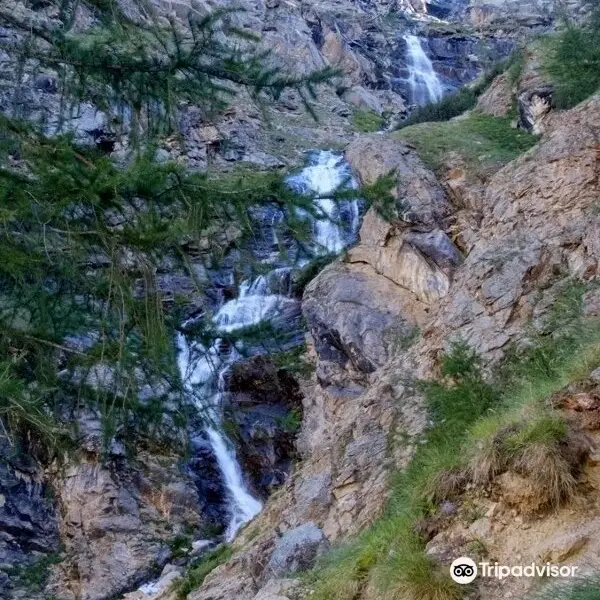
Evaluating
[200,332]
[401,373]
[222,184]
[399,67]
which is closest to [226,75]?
[222,184]

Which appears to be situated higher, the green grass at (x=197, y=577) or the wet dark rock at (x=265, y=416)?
the wet dark rock at (x=265, y=416)

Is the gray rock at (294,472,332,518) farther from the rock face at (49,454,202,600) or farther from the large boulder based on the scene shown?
the rock face at (49,454,202,600)

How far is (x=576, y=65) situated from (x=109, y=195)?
1188cm

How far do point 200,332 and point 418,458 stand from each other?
232 cm

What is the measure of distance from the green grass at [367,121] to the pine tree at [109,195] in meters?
32.6

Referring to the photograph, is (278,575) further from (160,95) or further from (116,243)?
(160,95)

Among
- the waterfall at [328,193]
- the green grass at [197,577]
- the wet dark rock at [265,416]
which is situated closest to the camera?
the waterfall at [328,193]

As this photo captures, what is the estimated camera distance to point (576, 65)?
513 inches

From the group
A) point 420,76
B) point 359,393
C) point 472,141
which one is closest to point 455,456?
point 359,393

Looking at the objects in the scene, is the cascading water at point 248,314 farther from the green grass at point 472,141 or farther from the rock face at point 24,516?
the rock face at point 24,516

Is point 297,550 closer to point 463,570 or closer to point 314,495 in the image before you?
point 314,495

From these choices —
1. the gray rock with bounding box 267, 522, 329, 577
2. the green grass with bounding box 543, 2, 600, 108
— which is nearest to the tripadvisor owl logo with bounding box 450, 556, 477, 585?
the gray rock with bounding box 267, 522, 329, 577

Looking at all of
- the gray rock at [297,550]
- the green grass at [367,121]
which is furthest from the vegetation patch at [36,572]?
the green grass at [367,121]

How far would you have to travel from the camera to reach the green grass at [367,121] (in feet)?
120
